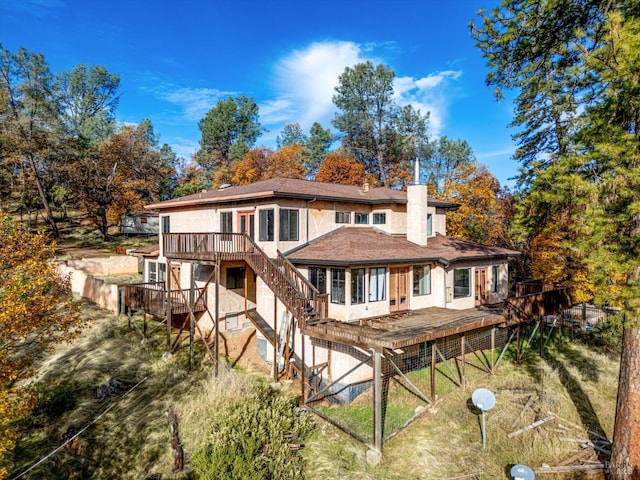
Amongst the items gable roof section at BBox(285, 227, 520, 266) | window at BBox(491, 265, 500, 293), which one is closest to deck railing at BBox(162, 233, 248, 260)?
gable roof section at BBox(285, 227, 520, 266)

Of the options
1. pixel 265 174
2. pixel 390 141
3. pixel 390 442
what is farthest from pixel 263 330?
pixel 390 141

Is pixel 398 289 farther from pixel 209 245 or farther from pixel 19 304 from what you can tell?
pixel 19 304

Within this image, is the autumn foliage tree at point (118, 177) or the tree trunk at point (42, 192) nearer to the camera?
the tree trunk at point (42, 192)

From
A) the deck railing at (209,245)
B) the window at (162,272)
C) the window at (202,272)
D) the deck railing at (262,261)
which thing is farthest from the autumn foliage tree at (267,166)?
the deck railing at (209,245)

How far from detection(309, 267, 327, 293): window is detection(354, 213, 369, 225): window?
5.03 metres

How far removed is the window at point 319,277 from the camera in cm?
1380

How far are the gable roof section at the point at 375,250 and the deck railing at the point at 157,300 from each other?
225 inches

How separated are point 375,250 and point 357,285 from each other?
6.09 ft

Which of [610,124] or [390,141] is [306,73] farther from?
[610,124]

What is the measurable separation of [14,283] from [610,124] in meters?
16.0

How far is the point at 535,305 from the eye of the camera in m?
14.9

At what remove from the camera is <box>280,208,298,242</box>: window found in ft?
49.6

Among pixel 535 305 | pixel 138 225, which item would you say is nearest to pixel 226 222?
pixel 535 305

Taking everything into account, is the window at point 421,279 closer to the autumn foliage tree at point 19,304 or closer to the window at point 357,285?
the window at point 357,285
